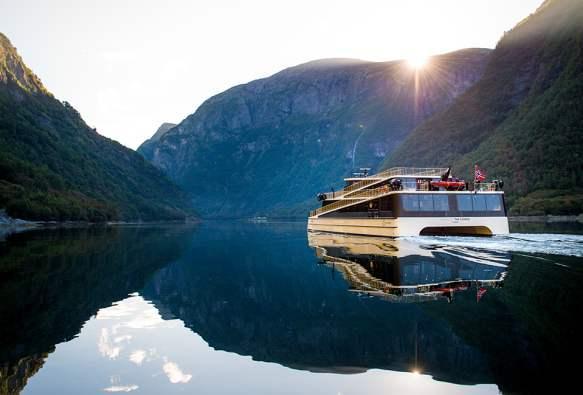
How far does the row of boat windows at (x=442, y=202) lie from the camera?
4922 cm

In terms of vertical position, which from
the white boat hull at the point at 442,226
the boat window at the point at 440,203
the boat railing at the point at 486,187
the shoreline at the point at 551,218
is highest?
the shoreline at the point at 551,218

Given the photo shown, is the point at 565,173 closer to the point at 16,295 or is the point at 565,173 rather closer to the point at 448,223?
the point at 448,223

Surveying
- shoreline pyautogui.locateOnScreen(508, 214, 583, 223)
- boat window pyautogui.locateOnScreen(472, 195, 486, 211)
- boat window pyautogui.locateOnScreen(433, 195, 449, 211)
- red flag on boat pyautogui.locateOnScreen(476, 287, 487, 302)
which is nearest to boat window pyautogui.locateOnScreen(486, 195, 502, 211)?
boat window pyautogui.locateOnScreen(472, 195, 486, 211)

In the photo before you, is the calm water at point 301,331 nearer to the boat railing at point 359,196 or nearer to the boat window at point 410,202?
the boat window at point 410,202

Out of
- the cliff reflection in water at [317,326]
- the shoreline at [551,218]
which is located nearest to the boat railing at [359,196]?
the cliff reflection in water at [317,326]

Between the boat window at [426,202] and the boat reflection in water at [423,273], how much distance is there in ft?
54.9

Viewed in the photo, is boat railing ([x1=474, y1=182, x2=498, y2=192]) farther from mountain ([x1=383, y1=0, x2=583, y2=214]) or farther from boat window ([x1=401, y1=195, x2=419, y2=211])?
mountain ([x1=383, y1=0, x2=583, y2=214])

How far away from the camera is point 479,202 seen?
49406mm

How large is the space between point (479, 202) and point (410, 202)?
6.78 m

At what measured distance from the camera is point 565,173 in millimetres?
132625

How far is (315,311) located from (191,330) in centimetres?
402

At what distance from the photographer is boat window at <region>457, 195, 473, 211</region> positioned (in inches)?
1934

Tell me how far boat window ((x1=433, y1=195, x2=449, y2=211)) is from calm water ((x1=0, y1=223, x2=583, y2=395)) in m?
24.5

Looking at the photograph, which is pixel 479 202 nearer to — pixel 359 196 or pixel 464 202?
pixel 464 202
